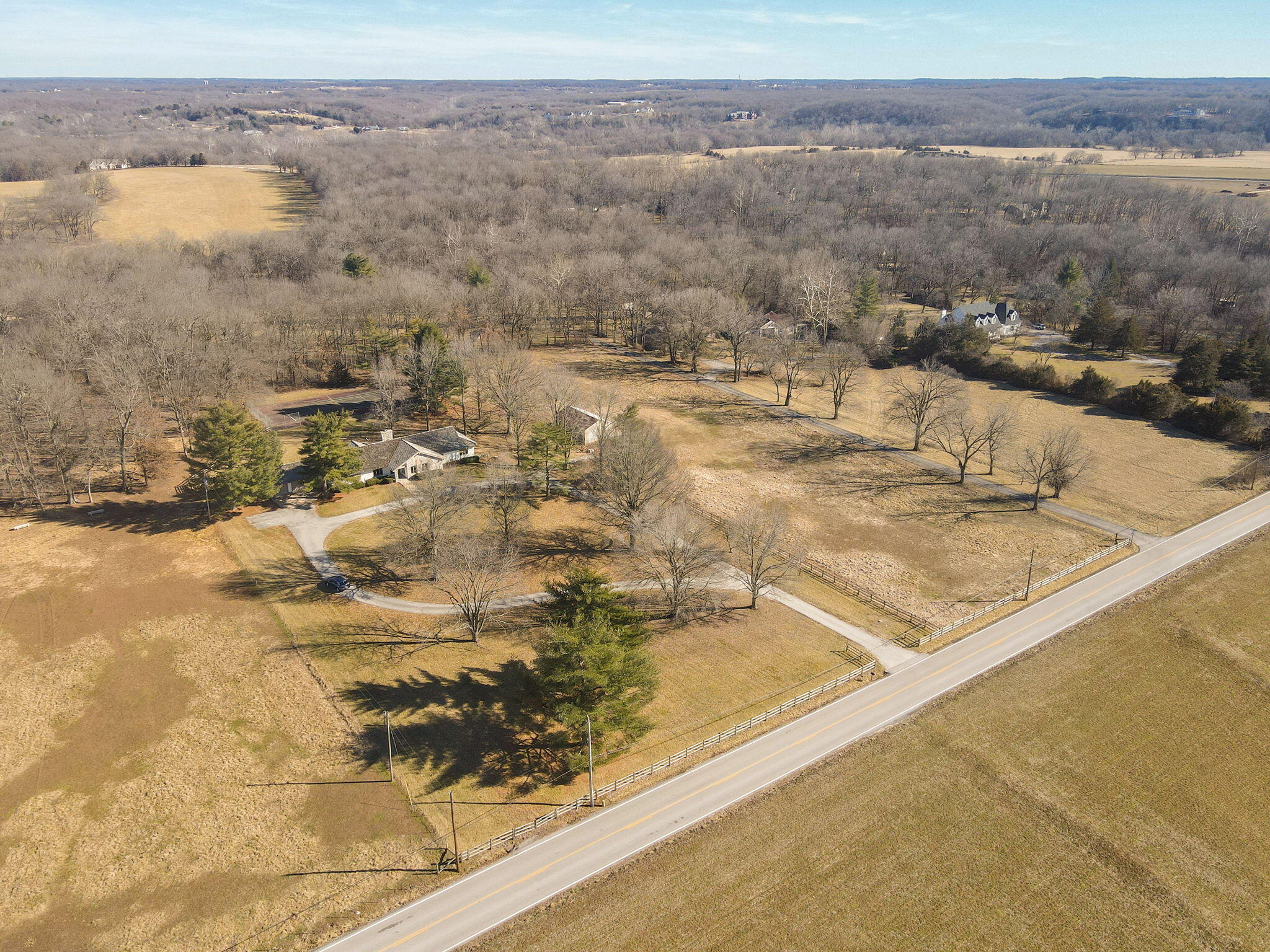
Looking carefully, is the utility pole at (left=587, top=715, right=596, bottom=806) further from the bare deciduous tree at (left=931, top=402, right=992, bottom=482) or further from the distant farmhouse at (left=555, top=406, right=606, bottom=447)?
the bare deciduous tree at (left=931, top=402, right=992, bottom=482)

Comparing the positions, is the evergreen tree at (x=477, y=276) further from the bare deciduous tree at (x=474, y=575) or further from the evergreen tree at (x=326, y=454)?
the bare deciduous tree at (x=474, y=575)

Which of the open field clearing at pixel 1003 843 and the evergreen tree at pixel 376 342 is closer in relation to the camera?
the open field clearing at pixel 1003 843

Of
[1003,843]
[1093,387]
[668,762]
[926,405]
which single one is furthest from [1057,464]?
[668,762]

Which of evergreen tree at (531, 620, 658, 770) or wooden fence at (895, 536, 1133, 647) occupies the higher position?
evergreen tree at (531, 620, 658, 770)

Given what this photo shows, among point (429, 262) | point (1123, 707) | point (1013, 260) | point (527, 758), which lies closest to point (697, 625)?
point (527, 758)

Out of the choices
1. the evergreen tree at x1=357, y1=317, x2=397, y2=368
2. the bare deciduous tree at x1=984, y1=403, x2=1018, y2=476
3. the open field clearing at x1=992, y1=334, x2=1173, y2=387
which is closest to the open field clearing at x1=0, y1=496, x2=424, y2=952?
the evergreen tree at x1=357, y1=317, x2=397, y2=368

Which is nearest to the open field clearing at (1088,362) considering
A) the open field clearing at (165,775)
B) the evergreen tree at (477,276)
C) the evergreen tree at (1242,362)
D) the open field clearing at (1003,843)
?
the evergreen tree at (1242,362)
